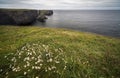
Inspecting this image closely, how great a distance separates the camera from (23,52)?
10375mm

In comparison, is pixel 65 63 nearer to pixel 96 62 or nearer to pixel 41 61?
pixel 41 61

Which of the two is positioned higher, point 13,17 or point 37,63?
point 37,63

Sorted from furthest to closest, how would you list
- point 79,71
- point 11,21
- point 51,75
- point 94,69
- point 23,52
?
point 11,21
point 23,52
point 94,69
point 79,71
point 51,75

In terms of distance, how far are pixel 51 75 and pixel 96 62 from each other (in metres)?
4.48

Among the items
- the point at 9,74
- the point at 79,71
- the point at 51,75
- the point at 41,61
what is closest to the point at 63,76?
the point at 51,75

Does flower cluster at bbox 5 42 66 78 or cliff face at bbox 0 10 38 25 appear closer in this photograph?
flower cluster at bbox 5 42 66 78

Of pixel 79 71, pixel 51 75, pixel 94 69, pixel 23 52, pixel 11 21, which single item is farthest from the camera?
pixel 11 21

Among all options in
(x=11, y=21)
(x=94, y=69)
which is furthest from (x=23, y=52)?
(x=11, y=21)

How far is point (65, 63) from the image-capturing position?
29.3 ft

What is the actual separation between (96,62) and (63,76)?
3875mm

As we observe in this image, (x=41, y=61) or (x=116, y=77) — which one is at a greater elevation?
(x=41, y=61)

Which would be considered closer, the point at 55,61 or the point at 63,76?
the point at 63,76

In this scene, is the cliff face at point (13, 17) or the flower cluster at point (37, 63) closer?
the flower cluster at point (37, 63)

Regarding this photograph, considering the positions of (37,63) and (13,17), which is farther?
(13,17)
